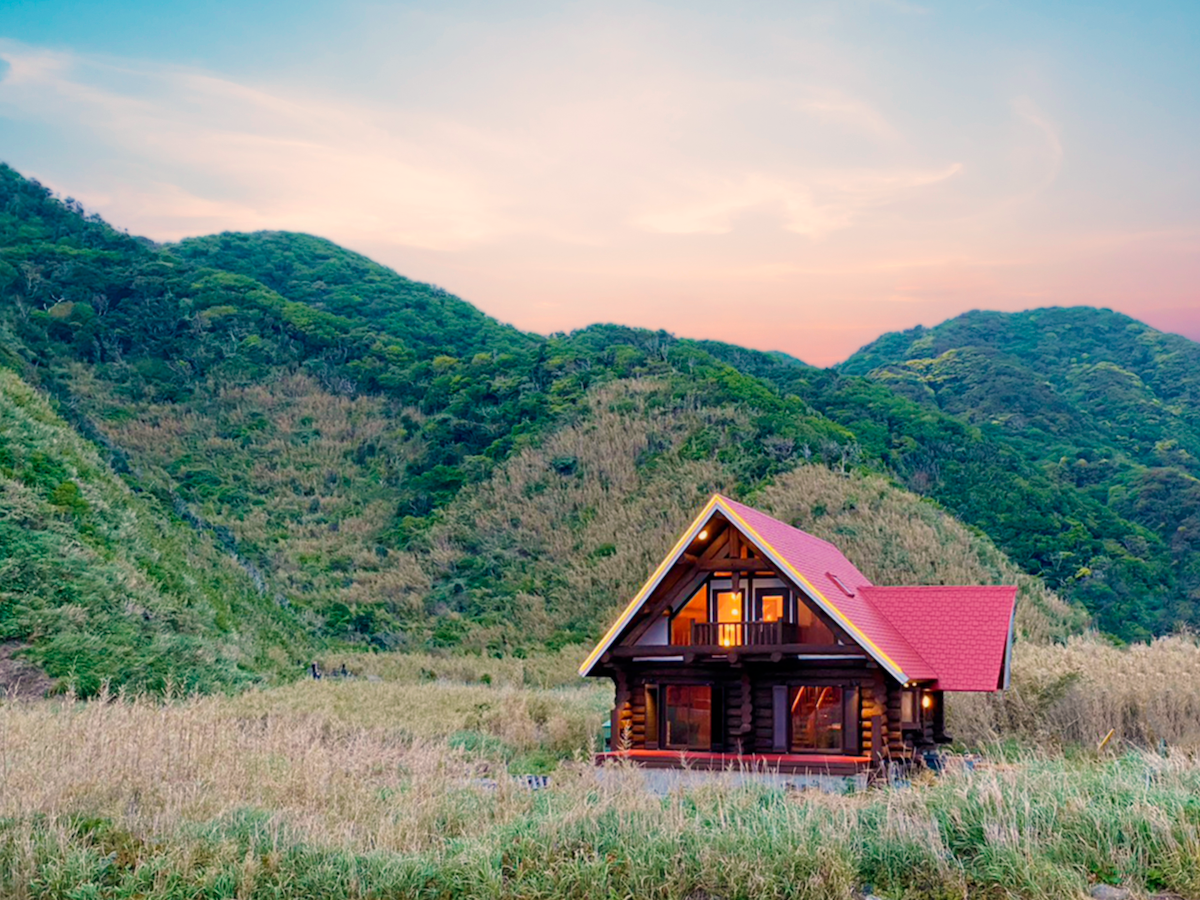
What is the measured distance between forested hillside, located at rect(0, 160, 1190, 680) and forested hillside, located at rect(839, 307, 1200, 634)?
0.69 meters

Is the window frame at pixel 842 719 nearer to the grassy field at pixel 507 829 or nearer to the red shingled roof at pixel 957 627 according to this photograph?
the red shingled roof at pixel 957 627

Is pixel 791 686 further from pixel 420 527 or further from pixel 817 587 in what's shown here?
pixel 420 527

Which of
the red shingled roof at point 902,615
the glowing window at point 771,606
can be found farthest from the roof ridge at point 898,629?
the glowing window at point 771,606

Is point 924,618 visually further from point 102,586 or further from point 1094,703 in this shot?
point 102,586

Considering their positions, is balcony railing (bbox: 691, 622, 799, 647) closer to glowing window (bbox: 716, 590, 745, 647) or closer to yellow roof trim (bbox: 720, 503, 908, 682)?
glowing window (bbox: 716, 590, 745, 647)

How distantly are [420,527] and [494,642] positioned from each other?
1352 cm

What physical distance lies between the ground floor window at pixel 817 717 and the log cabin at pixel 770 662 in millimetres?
18

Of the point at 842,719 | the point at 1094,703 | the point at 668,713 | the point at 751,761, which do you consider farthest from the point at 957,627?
the point at 668,713

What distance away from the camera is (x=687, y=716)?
20.8 meters

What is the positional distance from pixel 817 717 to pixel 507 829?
32.0 ft

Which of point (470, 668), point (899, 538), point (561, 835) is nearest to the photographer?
point (561, 835)

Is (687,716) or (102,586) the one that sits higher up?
(102,586)

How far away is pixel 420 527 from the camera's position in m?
58.2

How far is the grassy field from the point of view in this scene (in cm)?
1027
